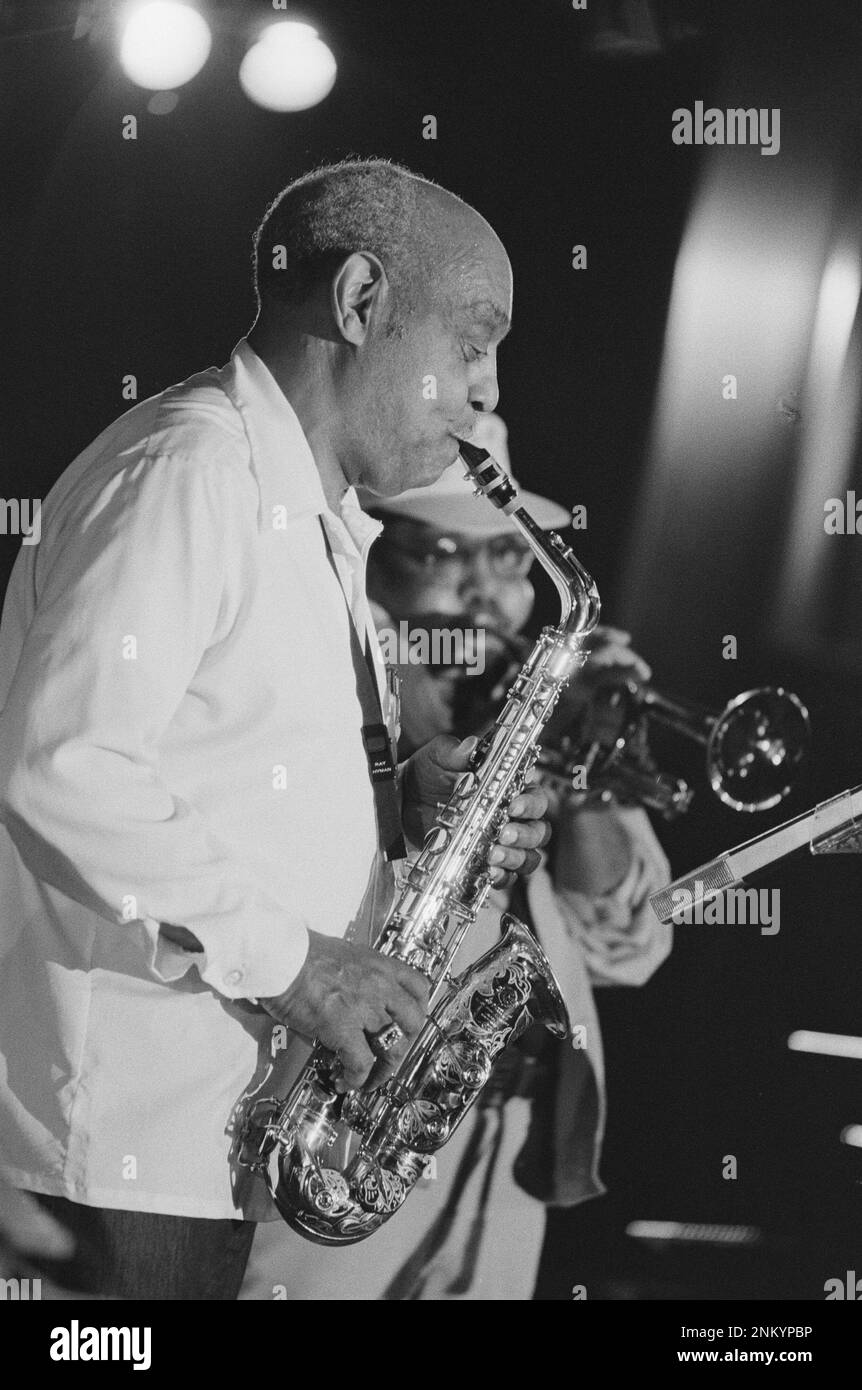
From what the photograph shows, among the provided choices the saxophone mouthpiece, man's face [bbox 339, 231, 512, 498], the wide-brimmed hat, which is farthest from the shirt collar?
the wide-brimmed hat

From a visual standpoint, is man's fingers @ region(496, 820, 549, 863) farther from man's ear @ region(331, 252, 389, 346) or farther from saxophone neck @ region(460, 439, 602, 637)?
man's ear @ region(331, 252, 389, 346)

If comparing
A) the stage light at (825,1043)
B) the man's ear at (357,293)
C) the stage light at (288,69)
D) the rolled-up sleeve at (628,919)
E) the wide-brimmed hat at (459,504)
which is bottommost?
the stage light at (825,1043)

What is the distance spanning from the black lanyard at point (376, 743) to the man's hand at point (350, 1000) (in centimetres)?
34

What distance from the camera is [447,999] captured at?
274cm

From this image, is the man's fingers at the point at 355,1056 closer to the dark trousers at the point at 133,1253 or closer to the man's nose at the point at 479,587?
the dark trousers at the point at 133,1253

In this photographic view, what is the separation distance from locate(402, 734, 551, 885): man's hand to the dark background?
2.35 ft

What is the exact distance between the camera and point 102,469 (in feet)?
7.07

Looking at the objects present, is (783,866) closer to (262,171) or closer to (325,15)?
(262,171)

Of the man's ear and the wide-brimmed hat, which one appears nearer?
the man's ear

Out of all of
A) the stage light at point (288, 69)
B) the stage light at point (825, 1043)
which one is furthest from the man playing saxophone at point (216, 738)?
the stage light at point (825, 1043)

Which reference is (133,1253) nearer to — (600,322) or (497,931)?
(497,931)

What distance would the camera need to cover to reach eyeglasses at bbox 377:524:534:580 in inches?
130

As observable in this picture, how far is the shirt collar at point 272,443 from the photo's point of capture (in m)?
2.28

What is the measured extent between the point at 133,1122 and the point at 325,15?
251 cm
